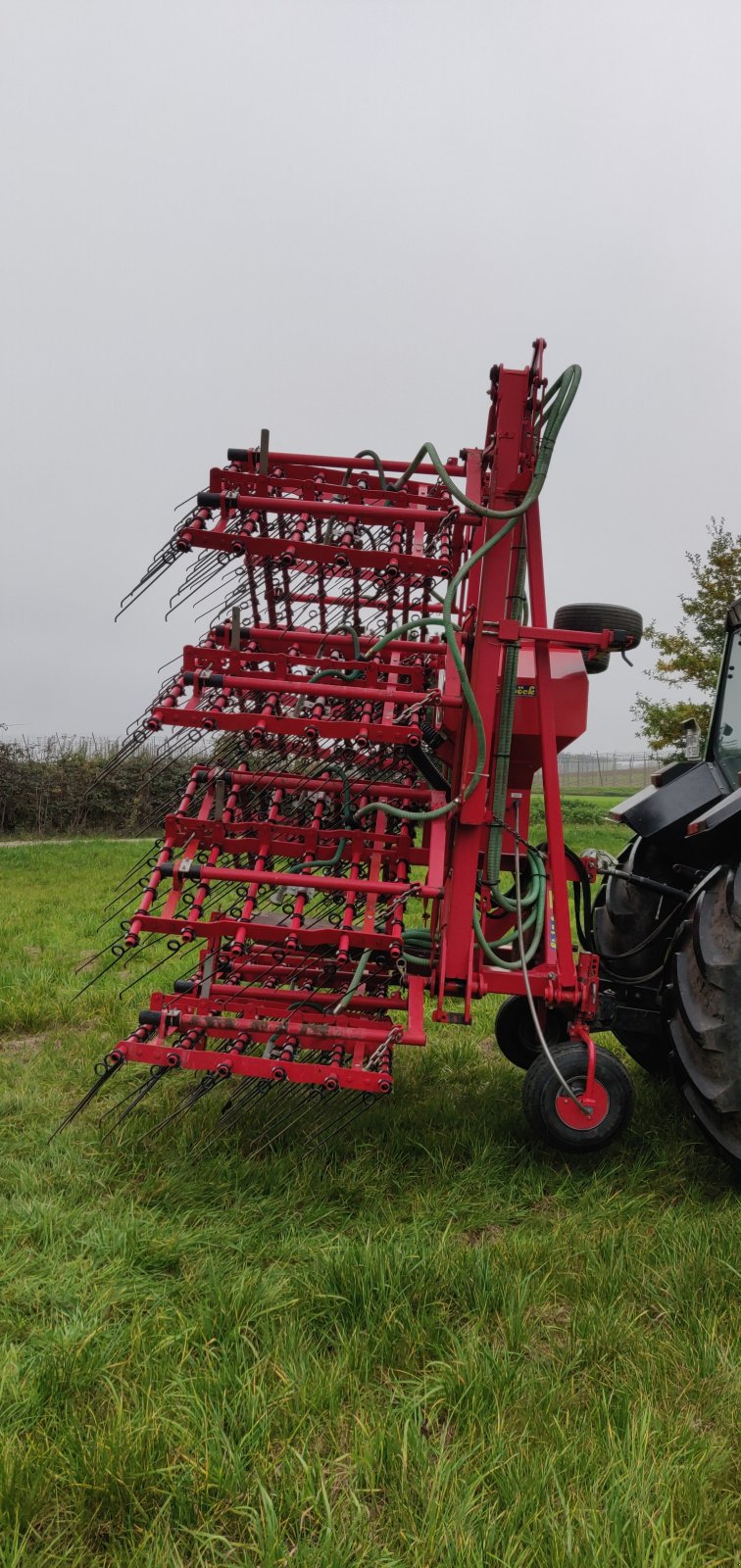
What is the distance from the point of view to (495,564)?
2922mm

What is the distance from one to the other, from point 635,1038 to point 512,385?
2488 mm

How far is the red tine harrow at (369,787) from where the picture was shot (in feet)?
9.21

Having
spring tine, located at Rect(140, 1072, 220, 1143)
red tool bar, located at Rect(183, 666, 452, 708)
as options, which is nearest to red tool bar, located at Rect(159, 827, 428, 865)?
red tool bar, located at Rect(183, 666, 452, 708)

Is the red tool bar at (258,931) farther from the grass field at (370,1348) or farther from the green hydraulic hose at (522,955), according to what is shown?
the grass field at (370,1348)

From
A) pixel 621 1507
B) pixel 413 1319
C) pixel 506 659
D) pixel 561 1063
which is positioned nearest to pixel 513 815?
pixel 506 659

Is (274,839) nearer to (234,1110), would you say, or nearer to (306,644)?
(306,644)

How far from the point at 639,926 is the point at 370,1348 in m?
2.06

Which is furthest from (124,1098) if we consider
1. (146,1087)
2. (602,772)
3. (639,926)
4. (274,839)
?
(602,772)

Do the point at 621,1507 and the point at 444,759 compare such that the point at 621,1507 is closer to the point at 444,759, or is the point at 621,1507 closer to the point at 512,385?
the point at 444,759

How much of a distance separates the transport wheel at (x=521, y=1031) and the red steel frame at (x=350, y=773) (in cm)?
54

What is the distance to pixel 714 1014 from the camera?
2.64 m

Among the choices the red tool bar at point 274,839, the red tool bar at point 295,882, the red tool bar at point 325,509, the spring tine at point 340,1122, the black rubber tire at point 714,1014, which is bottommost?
the spring tine at point 340,1122

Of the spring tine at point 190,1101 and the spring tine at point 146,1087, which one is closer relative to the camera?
the spring tine at point 146,1087

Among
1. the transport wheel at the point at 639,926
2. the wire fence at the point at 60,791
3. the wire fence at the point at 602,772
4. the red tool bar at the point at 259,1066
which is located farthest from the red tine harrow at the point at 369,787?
the wire fence at the point at 602,772
